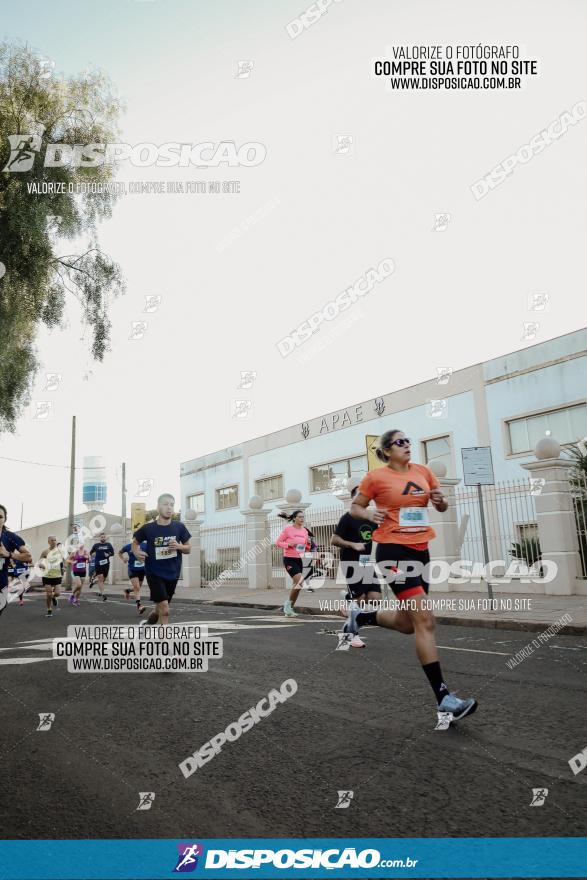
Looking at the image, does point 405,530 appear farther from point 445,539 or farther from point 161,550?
point 445,539

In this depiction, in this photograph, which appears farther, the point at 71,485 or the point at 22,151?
the point at 71,485

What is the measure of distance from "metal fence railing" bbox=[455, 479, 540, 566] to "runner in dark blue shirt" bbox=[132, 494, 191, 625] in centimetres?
695

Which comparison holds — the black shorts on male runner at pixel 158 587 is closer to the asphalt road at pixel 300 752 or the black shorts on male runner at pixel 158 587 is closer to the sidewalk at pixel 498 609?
the asphalt road at pixel 300 752

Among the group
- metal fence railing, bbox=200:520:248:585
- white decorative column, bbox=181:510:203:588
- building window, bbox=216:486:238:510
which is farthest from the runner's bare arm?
building window, bbox=216:486:238:510

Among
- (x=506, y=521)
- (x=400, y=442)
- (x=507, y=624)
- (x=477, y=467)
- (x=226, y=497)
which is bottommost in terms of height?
(x=507, y=624)

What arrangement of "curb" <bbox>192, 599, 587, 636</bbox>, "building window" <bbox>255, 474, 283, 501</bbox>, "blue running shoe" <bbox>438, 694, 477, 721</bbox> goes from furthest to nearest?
"building window" <bbox>255, 474, 283, 501</bbox> → "curb" <bbox>192, 599, 587, 636</bbox> → "blue running shoe" <bbox>438, 694, 477, 721</bbox>

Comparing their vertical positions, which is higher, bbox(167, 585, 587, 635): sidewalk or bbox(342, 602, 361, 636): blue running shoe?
bbox(342, 602, 361, 636): blue running shoe

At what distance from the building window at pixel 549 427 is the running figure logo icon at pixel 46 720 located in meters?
18.6

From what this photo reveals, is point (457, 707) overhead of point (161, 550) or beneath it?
beneath

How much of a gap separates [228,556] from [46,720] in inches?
796

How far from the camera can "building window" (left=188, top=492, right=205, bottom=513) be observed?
4019 cm

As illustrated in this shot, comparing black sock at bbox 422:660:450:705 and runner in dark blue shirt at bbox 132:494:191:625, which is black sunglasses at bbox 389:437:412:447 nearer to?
black sock at bbox 422:660:450:705

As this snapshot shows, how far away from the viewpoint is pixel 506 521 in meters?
16.2

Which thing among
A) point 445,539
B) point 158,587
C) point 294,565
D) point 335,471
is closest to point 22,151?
point 294,565
